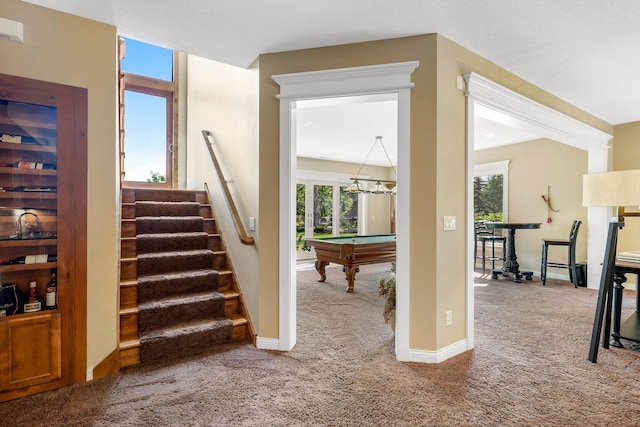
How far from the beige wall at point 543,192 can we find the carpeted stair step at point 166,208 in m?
6.02

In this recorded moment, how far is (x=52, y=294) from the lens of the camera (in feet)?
7.25

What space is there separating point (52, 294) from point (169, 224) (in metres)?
1.66

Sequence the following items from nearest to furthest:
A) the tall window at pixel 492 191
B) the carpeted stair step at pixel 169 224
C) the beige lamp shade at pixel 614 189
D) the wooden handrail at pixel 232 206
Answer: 1. the beige lamp shade at pixel 614 189
2. the wooden handrail at pixel 232 206
3. the carpeted stair step at pixel 169 224
4. the tall window at pixel 492 191

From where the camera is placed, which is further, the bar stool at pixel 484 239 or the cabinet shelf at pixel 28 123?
the bar stool at pixel 484 239

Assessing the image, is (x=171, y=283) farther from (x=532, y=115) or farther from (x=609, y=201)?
(x=532, y=115)

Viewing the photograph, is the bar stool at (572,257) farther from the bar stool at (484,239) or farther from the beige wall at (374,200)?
the beige wall at (374,200)

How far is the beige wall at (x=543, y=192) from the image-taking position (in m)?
5.69

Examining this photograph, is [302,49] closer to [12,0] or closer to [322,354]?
[12,0]

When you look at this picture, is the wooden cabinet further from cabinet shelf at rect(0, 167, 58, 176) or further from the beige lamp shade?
the beige lamp shade

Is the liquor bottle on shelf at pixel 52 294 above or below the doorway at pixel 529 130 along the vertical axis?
below

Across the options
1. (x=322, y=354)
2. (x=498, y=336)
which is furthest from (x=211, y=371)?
(x=498, y=336)

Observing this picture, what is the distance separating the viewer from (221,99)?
13.1 ft

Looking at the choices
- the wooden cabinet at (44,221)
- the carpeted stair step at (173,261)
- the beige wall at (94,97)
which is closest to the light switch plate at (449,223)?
the carpeted stair step at (173,261)

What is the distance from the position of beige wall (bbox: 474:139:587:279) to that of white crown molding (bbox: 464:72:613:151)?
87 centimetres
